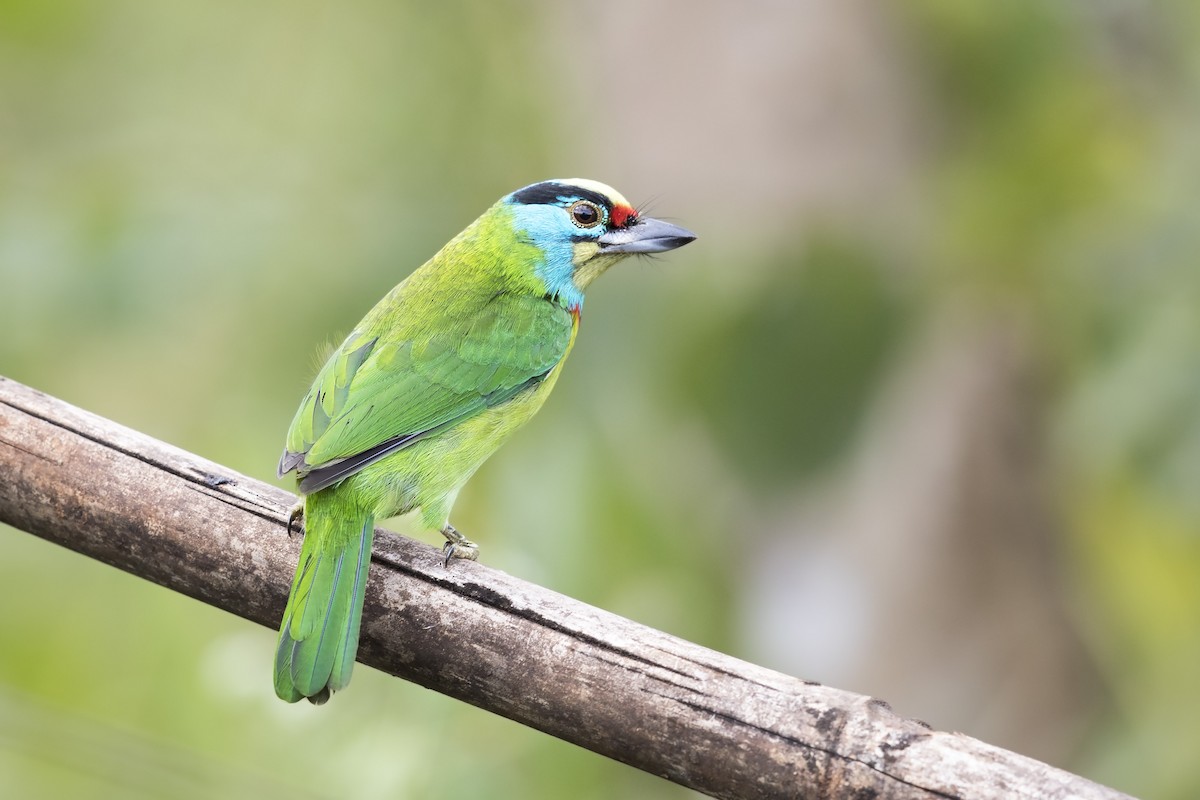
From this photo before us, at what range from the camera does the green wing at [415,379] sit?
3023 millimetres

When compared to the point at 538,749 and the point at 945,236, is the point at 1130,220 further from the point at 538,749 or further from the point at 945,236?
the point at 538,749

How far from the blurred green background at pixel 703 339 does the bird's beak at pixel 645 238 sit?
19.6 inches

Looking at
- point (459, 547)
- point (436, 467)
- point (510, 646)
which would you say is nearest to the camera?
point (510, 646)

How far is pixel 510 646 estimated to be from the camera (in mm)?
2377

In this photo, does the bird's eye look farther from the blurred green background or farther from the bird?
the blurred green background

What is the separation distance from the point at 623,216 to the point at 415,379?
0.95 meters

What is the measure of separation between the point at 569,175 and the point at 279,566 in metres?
2.72

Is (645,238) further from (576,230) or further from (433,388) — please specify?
(433,388)

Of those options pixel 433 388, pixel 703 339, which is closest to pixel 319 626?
pixel 433 388

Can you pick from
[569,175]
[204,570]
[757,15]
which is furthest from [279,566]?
[757,15]

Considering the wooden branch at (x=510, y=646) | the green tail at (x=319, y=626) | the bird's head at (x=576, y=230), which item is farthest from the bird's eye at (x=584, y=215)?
the green tail at (x=319, y=626)

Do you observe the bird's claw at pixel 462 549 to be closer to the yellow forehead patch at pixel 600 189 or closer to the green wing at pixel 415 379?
the green wing at pixel 415 379

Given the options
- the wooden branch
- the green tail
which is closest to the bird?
the green tail

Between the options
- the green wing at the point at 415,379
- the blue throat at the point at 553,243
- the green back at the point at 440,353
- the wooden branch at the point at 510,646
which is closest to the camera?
the wooden branch at the point at 510,646
